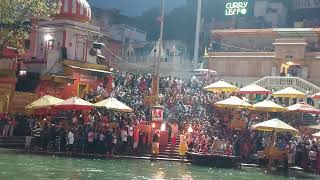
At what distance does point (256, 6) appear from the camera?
72.5 m

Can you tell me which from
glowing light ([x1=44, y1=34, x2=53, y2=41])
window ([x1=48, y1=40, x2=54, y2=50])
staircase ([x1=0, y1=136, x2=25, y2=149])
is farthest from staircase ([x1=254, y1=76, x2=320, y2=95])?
staircase ([x1=0, y1=136, x2=25, y2=149])

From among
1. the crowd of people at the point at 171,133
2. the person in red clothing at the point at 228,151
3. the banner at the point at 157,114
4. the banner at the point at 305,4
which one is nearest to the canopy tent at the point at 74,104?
the crowd of people at the point at 171,133

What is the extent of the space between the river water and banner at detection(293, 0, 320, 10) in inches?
1823

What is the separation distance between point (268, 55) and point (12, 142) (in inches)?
1127

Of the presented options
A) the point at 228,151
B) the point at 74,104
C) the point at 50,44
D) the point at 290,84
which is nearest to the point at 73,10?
the point at 50,44

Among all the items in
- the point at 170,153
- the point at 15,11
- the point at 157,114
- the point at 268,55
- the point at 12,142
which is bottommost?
the point at 170,153

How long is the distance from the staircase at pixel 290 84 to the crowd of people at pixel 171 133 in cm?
747

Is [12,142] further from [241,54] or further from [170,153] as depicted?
[241,54]

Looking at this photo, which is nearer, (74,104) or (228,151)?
(228,151)

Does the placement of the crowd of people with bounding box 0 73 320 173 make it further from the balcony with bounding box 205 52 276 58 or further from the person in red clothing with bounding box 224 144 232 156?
the balcony with bounding box 205 52 276 58

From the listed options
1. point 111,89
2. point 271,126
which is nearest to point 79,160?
point 271,126

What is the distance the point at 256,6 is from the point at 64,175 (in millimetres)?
58380

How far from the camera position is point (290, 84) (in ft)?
135

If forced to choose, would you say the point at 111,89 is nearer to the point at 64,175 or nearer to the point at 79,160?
the point at 79,160
